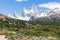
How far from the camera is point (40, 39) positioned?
4353 centimetres

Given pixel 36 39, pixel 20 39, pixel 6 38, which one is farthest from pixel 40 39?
pixel 6 38

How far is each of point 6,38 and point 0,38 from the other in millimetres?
1382

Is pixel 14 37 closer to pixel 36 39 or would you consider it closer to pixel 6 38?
pixel 6 38

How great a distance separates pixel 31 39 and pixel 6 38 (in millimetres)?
5834

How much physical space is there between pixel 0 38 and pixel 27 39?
6283 millimetres

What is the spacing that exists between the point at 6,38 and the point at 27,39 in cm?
492

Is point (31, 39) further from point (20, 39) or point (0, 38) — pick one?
point (0, 38)

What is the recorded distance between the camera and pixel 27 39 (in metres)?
43.6

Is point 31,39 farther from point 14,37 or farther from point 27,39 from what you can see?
point 14,37

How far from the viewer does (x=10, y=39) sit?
4262 cm

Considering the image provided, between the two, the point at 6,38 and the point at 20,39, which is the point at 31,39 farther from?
the point at 6,38

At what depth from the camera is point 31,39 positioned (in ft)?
143

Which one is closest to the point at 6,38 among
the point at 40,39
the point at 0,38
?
the point at 0,38

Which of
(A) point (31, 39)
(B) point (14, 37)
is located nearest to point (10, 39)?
(B) point (14, 37)
